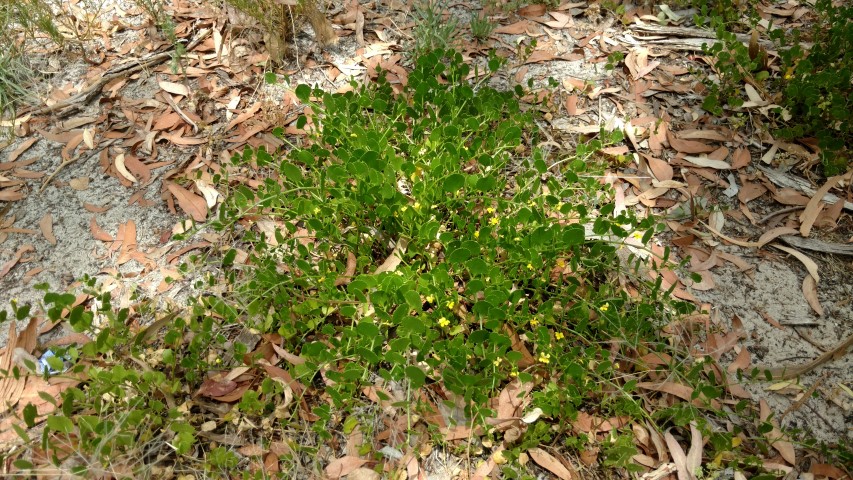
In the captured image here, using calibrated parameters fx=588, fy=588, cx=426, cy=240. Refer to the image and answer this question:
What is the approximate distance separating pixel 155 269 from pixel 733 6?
137 inches

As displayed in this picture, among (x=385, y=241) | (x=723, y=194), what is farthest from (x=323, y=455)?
(x=723, y=194)

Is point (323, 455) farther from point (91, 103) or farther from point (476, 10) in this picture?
point (476, 10)

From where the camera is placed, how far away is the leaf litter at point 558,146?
222 cm

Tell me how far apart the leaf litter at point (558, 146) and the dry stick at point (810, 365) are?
0.02 m

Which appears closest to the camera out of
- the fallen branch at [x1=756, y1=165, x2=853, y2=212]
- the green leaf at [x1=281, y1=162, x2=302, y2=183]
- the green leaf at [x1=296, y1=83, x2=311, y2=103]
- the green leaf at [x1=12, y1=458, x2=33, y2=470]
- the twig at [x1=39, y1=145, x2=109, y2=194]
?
the green leaf at [x1=12, y1=458, x2=33, y2=470]

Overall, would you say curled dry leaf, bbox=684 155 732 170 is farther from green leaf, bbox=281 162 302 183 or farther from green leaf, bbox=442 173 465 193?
green leaf, bbox=281 162 302 183

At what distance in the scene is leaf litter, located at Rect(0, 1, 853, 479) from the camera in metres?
2.22

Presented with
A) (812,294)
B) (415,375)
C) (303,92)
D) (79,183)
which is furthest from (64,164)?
(812,294)

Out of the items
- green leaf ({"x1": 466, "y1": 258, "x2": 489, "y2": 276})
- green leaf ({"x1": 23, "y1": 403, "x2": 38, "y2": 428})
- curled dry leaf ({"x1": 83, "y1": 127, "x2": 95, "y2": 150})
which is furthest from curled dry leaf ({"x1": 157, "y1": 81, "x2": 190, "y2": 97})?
green leaf ({"x1": 466, "y1": 258, "x2": 489, "y2": 276})

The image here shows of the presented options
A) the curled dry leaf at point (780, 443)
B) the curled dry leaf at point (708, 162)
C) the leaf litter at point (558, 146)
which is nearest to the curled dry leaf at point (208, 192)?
the leaf litter at point (558, 146)

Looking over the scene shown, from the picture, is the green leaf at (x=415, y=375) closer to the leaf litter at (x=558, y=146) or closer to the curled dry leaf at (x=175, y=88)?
the leaf litter at (x=558, y=146)

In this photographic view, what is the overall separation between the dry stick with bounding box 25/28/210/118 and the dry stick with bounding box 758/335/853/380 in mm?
3426

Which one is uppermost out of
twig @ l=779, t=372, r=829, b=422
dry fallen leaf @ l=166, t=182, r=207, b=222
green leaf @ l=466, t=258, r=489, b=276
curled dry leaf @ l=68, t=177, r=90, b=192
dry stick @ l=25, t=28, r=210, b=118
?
dry stick @ l=25, t=28, r=210, b=118

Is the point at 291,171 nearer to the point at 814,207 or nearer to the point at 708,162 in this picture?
the point at 708,162
